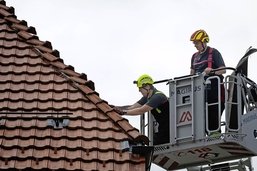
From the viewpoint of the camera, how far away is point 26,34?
14016mm

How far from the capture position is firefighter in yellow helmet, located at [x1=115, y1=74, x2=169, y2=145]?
1418cm

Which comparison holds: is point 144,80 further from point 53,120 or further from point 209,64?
point 53,120

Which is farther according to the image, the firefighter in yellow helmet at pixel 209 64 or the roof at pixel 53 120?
the firefighter in yellow helmet at pixel 209 64

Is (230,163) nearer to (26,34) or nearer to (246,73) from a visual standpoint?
(246,73)

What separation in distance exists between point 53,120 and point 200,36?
142 inches

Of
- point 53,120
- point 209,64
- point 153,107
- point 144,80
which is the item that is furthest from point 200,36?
point 53,120

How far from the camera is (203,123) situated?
46.1 ft

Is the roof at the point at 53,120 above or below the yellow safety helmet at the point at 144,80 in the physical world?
below

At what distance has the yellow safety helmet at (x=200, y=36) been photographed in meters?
14.8

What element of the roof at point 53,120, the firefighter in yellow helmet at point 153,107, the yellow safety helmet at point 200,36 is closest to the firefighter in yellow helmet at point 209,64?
the yellow safety helmet at point 200,36

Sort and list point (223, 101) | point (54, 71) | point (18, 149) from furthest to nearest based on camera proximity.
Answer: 1. point (223, 101)
2. point (54, 71)
3. point (18, 149)

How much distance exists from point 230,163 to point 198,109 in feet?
4.27

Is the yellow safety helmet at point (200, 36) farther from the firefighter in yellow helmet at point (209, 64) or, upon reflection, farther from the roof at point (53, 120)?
the roof at point (53, 120)

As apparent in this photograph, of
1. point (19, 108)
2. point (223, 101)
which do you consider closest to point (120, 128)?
point (19, 108)
